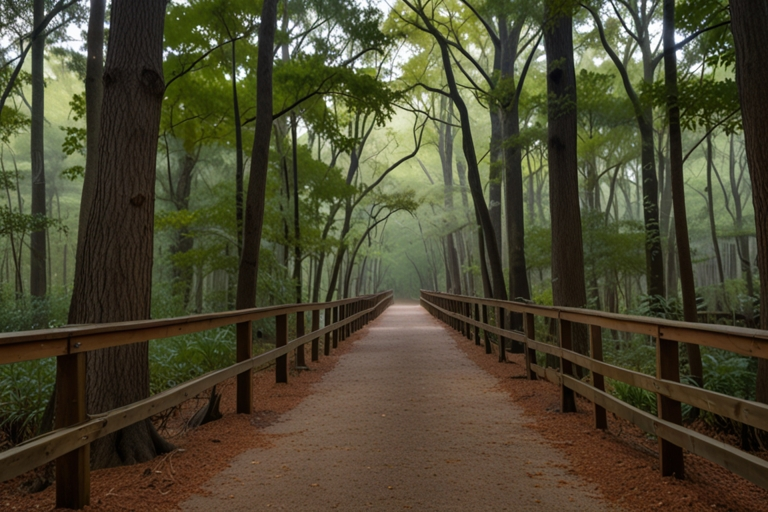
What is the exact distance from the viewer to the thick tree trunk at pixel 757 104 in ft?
16.7

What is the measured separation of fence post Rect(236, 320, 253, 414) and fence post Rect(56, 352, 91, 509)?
99.4 inches

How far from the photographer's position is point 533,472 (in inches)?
150

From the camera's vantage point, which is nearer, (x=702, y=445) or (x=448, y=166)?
(x=702, y=445)

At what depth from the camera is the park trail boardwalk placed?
328 centimetres

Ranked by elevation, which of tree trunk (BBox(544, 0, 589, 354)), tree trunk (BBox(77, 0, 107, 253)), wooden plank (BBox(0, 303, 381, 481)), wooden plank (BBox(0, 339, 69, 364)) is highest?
tree trunk (BBox(77, 0, 107, 253))

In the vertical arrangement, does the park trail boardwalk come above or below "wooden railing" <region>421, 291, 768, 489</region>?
below

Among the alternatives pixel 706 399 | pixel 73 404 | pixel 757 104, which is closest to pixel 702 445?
pixel 706 399

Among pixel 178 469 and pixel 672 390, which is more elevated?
pixel 672 390

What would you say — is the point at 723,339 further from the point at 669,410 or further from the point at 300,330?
the point at 300,330

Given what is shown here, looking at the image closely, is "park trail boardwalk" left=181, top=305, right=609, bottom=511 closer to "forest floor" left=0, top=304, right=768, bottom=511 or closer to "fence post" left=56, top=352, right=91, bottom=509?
"forest floor" left=0, top=304, right=768, bottom=511

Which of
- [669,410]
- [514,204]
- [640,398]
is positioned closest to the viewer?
[669,410]

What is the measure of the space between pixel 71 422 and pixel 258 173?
24.3 ft

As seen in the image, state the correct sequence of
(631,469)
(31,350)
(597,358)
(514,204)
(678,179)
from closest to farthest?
(31,350), (631,469), (597,358), (678,179), (514,204)

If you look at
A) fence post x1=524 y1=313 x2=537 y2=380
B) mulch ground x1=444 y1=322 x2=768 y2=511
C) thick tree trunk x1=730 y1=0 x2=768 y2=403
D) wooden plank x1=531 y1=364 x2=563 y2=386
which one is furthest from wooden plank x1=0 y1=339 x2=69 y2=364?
thick tree trunk x1=730 y1=0 x2=768 y2=403
